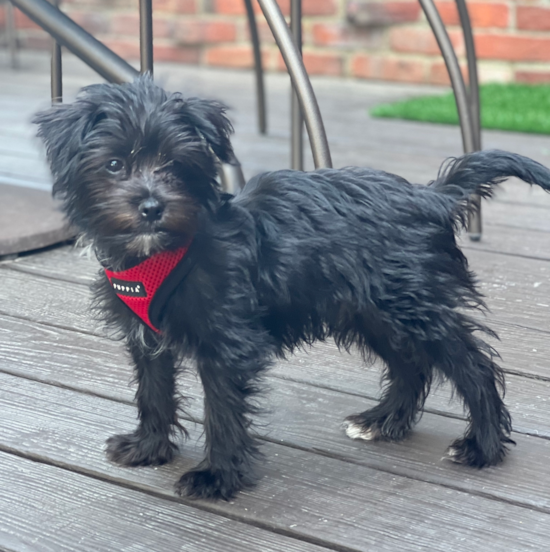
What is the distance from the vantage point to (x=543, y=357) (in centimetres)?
247

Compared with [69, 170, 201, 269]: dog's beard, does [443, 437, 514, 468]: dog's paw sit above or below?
below

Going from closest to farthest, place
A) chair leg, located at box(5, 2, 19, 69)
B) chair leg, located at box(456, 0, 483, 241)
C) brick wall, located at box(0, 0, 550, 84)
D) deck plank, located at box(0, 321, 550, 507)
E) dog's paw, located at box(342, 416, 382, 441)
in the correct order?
deck plank, located at box(0, 321, 550, 507) → dog's paw, located at box(342, 416, 382, 441) → chair leg, located at box(456, 0, 483, 241) → brick wall, located at box(0, 0, 550, 84) → chair leg, located at box(5, 2, 19, 69)

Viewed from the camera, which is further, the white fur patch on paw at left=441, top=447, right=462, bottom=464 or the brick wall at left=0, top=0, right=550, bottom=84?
the brick wall at left=0, top=0, right=550, bottom=84

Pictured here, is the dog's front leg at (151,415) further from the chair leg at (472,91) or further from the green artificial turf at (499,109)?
the green artificial turf at (499,109)

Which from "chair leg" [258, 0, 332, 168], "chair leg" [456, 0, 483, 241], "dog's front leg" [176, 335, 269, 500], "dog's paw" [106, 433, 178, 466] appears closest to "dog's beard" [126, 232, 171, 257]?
"dog's front leg" [176, 335, 269, 500]

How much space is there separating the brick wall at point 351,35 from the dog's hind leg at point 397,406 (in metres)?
4.62

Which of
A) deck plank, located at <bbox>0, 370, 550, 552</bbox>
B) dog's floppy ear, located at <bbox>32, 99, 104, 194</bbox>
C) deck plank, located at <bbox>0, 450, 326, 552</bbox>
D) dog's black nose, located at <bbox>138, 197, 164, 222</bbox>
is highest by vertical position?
dog's floppy ear, located at <bbox>32, 99, 104, 194</bbox>

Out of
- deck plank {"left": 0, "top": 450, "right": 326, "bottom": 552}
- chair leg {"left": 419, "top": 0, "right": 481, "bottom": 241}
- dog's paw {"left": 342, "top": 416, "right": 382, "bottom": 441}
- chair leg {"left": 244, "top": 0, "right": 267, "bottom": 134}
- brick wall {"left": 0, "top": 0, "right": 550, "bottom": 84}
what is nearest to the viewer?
deck plank {"left": 0, "top": 450, "right": 326, "bottom": 552}

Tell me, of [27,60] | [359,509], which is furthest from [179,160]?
[27,60]

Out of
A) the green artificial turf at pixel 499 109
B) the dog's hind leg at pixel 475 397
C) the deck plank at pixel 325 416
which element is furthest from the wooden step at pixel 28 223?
the green artificial turf at pixel 499 109

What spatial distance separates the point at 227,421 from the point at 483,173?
77cm

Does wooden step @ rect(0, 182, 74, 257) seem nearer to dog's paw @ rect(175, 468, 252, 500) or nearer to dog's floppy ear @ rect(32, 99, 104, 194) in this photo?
dog's floppy ear @ rect(32, 99, 104, 194)

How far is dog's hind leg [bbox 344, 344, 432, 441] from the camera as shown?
6.79ft

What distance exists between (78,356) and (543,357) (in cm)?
128
